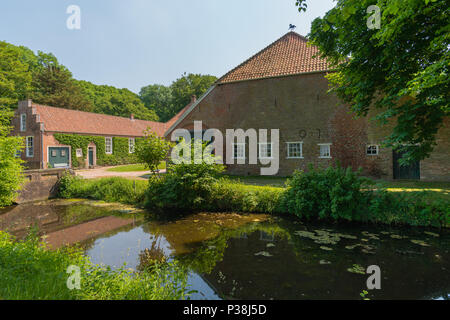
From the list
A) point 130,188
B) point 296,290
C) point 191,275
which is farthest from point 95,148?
point 296,290

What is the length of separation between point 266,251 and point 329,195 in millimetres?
3413

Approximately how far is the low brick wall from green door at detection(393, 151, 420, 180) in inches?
728

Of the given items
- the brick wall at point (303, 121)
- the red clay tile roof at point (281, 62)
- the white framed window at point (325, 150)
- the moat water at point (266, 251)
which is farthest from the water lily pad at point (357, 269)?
the red clay tile roof at point (281, 62)

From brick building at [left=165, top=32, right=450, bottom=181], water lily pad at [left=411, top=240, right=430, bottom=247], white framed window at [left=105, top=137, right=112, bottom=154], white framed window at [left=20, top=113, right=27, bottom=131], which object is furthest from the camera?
white framed window at [left=105, top=137, right=112, bottom=154]

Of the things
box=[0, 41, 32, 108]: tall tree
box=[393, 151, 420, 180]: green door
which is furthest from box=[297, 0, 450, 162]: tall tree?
box=[0, 41, 32, 108]: tall tree

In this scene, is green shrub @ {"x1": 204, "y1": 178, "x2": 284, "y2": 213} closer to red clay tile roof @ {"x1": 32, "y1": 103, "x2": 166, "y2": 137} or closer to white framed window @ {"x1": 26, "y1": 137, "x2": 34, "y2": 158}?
red clay tile roof @ {"x1": 32, "y1": 103, "x2": 166, "y2": 137}

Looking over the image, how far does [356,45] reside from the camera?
28.2 feet

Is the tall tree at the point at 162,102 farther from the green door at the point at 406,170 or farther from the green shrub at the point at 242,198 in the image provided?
the green door at the point at 406,170

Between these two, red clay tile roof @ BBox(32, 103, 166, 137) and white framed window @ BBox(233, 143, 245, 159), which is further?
red clay tile roof @ BBox(32, 103, 166, 137)

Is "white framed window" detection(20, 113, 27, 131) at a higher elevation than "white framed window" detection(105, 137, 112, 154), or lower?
higher

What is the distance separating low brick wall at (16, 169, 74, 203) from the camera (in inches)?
504

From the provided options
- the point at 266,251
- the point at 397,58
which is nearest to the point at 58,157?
the point at 266,251
